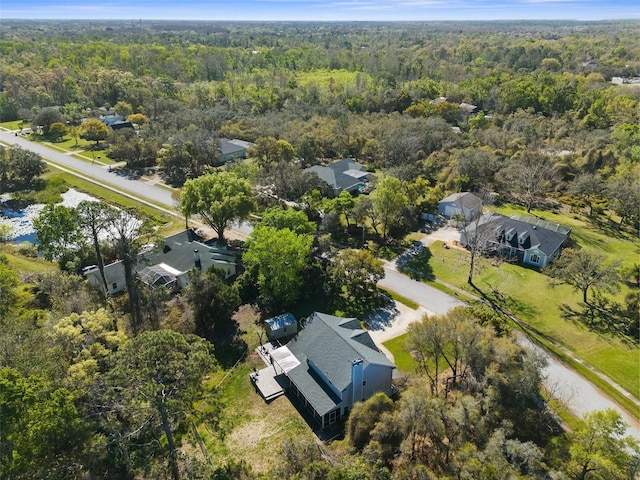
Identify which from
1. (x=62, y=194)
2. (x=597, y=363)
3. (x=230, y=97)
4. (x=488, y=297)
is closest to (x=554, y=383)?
(x=597, y=363)

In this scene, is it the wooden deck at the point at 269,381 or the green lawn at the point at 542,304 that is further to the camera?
the green lawn at the point at 542,304

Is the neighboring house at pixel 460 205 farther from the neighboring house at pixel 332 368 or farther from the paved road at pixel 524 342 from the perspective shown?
the neighboring house at pixel 332 368

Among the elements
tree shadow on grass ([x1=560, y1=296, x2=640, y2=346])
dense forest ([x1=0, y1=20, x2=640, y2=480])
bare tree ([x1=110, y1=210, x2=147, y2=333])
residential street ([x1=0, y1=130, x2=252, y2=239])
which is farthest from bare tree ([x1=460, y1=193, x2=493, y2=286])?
bare tree ([x1=110, y1=210, x2=147, y2=333])

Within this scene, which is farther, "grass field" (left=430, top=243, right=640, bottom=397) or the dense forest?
"grass field" (left=430, top=243, right=640, bottom=397)

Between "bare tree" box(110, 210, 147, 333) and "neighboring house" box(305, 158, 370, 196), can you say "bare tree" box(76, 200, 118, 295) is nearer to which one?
"bare tree" box(110, 210, 147, 333)

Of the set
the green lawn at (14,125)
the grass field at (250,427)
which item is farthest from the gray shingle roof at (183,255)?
the green lawn at (14,125)

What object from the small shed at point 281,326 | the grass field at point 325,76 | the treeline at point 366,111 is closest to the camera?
the small shed at point 281,326

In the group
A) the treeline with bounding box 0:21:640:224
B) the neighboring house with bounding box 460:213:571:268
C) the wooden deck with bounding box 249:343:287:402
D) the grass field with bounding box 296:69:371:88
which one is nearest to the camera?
the wooden deck with bounding box 249:343:287:402
